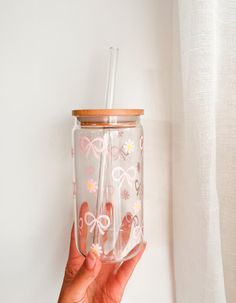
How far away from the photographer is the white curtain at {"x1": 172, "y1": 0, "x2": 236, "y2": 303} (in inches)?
20.6

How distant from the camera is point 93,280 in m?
0.66

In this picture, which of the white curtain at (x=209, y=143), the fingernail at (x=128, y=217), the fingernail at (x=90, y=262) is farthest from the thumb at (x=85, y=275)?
the white curtain at (x=209, y=143)

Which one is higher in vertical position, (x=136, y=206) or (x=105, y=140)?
(x=105, y=140)

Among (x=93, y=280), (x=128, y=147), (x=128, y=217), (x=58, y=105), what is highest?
(x=58, y=105)

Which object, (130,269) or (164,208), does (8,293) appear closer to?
(130,269)

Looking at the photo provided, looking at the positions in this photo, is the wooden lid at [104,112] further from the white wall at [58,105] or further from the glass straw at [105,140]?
the white wall at [58,105]

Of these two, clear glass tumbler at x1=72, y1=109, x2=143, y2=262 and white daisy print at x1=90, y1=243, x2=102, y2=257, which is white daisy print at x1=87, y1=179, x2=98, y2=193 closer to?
clear glass tumbler at x1=72, y1=109, x2=143, y2=262

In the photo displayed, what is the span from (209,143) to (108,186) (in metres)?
0.22

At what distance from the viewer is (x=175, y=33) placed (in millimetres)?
643

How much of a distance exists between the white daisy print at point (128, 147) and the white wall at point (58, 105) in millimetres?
130

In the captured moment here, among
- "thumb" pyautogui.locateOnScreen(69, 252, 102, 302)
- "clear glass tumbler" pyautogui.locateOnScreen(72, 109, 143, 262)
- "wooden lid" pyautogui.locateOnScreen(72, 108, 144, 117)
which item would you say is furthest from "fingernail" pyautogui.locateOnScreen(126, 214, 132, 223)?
"wooden lid" pyautogui.locateOnScreen(72, 108, 144, 117)

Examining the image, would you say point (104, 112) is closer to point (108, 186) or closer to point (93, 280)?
point (108, 186)

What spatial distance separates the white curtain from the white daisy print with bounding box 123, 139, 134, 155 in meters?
0.11

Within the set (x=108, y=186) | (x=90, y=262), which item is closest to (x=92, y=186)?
(x=108, y=186)
